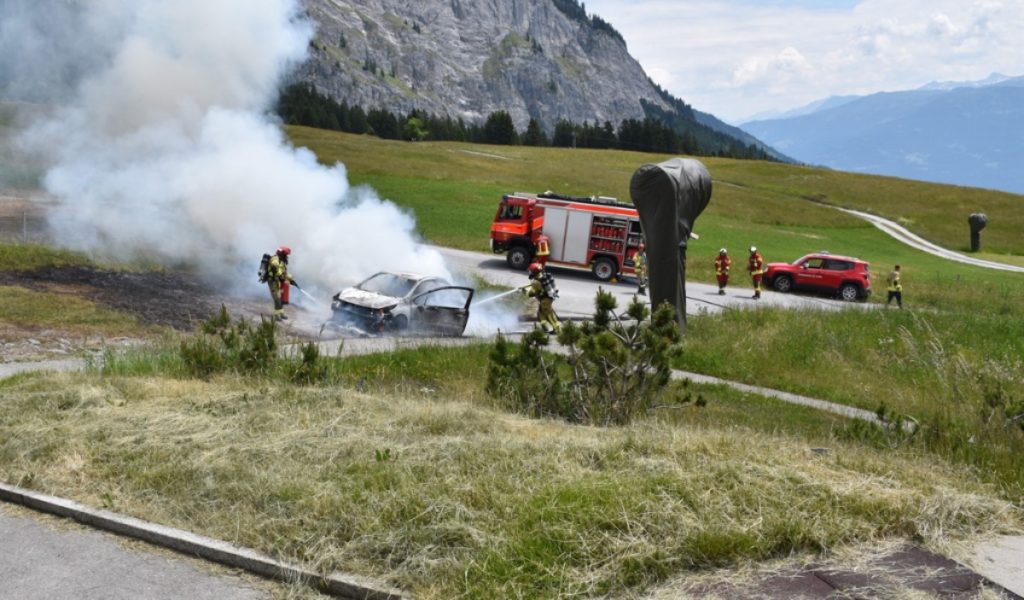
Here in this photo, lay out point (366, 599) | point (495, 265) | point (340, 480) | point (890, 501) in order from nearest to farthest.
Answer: point (366, 599), point (890, 501), point (340, 480), point (495, 265)

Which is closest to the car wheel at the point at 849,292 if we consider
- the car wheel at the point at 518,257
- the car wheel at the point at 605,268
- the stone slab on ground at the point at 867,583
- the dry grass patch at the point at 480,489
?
the car wheel at the point at 605,268

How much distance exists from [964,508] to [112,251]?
1024 inches

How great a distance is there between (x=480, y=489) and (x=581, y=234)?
91.7 feet

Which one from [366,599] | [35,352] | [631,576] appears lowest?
[35,352]

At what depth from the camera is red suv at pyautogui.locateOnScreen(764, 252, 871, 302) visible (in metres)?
34.9

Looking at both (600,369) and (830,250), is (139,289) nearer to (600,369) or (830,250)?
(600,369)

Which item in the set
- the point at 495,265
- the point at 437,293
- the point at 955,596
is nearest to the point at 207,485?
the point at 955,596

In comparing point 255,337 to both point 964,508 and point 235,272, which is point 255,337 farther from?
point 235,272

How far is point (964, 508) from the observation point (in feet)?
21.2

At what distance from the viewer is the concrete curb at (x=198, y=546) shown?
5648 millimetres

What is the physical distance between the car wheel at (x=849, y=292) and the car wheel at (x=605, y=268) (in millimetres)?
9570

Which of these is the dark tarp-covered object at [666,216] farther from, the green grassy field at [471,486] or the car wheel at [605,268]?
the car wheel at [605,268]

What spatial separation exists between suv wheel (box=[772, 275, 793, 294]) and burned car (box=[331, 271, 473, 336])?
19.3 metres

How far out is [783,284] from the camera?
3603cm
